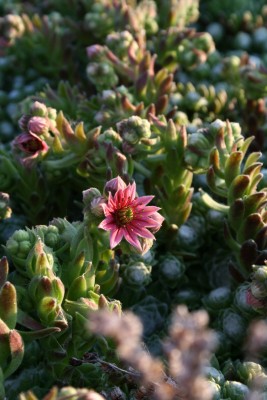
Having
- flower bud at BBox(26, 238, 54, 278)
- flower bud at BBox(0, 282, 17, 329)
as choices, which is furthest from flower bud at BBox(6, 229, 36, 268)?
flower bud at BBox(0, 282, 17, 329)

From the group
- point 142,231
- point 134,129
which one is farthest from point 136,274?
point 134,129

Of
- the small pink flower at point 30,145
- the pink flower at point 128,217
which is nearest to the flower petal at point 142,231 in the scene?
the pink flower at point 128,217

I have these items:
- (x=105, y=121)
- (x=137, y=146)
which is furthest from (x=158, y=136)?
(x=105, y=121)

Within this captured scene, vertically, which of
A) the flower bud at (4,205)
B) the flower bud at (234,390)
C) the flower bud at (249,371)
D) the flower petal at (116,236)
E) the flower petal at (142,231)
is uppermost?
the flower petal at (116,236)

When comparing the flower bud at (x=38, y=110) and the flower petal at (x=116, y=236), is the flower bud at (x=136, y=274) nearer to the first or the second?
the flower petal at (x=116, y=236)

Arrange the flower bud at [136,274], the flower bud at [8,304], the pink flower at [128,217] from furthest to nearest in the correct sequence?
the flower bud at [136,274], the pink flower at [128,217], the flower bud at [8,304]

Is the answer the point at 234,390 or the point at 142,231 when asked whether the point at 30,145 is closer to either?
the point at 142,231

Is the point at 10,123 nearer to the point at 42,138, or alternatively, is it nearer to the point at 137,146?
the point at 42,138

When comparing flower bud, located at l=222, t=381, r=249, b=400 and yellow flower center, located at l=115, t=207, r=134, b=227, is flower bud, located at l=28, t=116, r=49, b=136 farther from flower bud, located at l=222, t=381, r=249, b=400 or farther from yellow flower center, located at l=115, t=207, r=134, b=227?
flower bud, located at l=222, t=381, r=249, b=400
